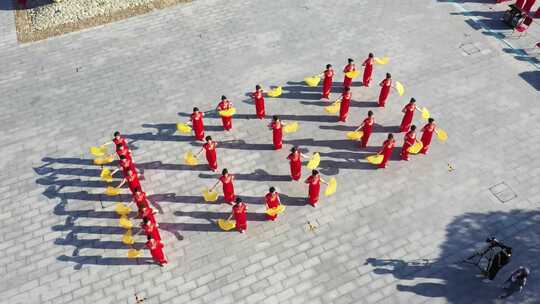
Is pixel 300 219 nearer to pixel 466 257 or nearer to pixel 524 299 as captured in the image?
pixel 466 257

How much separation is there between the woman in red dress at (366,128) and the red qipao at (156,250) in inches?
293

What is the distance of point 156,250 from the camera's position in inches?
489

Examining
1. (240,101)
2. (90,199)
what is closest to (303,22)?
(240,101)

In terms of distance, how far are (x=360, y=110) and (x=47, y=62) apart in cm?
1393

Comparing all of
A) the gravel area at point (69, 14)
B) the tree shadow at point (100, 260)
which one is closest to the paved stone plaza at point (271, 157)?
the tree shadow at point (100, 260)

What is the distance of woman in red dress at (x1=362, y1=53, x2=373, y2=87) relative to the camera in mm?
16905

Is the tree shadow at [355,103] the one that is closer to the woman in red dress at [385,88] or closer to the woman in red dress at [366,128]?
the woman in red dress at [385,88]

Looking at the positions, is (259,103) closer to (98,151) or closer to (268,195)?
(268,195)

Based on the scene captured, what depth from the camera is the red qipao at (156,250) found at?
1205cm

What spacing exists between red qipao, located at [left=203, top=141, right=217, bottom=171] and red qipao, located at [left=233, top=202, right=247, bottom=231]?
229 centimetres

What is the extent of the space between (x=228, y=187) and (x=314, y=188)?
2.64 meters

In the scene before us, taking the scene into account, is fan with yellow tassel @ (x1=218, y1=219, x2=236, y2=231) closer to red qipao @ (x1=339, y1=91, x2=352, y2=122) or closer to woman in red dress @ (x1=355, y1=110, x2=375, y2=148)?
woman in red dress @ (x1=355, y1=110, x2=375, y2=148)

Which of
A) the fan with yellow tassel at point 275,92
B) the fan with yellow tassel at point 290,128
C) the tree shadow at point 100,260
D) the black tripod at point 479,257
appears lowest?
the tree shadow at point 100,260

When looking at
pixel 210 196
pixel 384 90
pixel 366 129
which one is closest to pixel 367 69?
pixel 384 90
